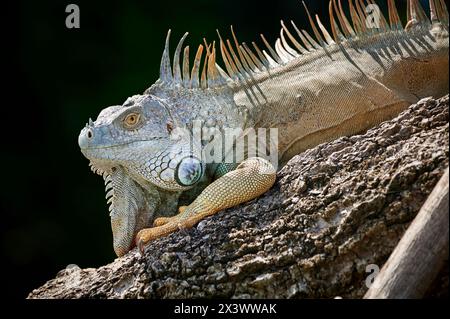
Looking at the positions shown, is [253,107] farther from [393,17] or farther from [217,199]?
[393,17]

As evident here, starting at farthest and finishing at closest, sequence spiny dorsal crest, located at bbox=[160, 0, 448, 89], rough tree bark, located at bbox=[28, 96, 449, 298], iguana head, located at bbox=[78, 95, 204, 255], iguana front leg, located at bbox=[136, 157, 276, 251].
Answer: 1. spiny dorsal crest, located at bbox=[160, 0, 448, 89]
2. iguana head, located at bbox=[78, 95, 204, 255]
3. iguana front leg, located at bbox=[136, 157, 276, 251]
4. rough tree bark, located at bbox=[28, 96, 449, 298]

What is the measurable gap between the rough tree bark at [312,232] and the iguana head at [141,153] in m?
0.52

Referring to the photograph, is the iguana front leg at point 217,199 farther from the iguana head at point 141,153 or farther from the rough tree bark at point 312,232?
the iguana head at point 141,153

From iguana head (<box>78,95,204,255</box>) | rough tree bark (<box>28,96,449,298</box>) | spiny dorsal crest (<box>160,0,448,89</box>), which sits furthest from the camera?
spiny dorsal crest (<box>160,0,448,89</box>)

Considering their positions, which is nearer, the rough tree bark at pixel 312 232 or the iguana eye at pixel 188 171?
the rough tree bark at pixel 312 232

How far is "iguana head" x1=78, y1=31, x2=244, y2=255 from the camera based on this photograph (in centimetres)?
410

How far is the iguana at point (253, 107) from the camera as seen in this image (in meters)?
4.13

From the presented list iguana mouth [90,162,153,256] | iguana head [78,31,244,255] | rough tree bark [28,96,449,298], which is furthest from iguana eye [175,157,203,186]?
rough tree bark [28,96,449,298]

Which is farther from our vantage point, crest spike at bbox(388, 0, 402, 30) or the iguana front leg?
crest spike at bbox(388, 0, 402, 30)

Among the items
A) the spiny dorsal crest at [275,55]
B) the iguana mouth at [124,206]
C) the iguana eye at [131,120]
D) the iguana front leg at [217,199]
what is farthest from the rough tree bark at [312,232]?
the spiny dorsal crest at [275,55]

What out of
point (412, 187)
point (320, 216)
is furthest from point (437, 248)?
point (320, 216)

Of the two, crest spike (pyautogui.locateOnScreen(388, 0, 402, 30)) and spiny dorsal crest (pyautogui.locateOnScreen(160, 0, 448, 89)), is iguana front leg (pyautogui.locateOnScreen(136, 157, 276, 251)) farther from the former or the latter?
crest spike (pyautogui.locateOnScreen(388, 0, 402, 30))

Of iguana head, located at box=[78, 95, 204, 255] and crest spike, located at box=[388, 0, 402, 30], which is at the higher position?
crest spike, located at box=[388, 0, 402, 30]

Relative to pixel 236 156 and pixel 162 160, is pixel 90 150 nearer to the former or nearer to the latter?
pixel 162 160
